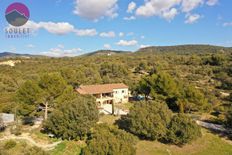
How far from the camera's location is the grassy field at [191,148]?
81.9 feet

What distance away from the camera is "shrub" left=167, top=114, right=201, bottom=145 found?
26.3 metres

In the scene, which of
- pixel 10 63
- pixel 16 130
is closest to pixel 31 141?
pixel 16 130

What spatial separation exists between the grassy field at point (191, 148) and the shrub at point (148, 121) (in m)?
1.19

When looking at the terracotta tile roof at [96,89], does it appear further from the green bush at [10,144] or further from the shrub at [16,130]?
the green bush at [10,144]

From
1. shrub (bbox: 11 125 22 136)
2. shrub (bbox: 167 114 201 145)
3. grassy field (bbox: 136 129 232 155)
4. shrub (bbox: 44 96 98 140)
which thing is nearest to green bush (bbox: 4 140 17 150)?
shrub (bbox: 11 125 22 136)

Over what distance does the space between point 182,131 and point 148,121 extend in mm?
3839

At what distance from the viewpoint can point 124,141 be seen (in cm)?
2156

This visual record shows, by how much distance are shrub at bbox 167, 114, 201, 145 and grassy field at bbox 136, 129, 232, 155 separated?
779 millimetres

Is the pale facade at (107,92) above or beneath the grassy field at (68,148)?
above

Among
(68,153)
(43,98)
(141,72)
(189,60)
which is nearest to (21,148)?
(68,153)

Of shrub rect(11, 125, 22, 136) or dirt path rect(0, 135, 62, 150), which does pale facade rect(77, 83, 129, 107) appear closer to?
shrub rect(11, 125, 22, 136)
